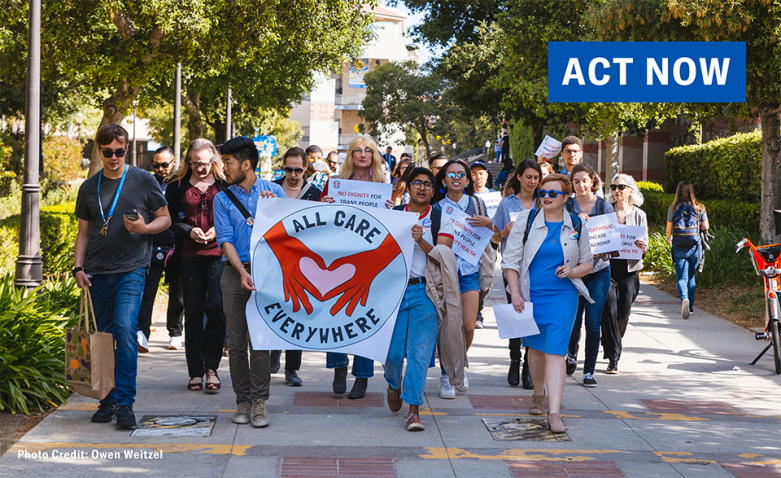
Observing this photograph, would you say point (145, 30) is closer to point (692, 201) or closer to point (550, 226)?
point (692, 201)

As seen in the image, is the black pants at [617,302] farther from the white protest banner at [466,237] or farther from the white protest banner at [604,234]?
the white protest banner at [466,237]

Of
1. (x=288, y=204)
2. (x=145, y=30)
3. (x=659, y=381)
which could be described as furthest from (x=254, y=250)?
(x=145, y=30)

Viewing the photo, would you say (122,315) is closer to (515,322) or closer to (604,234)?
(515,322)

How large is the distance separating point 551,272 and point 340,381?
205 centimetres

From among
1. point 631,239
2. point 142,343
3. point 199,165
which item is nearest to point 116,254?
point 199,165

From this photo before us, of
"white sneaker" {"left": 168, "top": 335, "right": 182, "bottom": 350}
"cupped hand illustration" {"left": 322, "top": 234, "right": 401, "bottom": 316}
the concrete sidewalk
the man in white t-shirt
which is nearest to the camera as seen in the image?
the concrete sidewalk

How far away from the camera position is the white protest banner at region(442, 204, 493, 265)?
21.7 feet

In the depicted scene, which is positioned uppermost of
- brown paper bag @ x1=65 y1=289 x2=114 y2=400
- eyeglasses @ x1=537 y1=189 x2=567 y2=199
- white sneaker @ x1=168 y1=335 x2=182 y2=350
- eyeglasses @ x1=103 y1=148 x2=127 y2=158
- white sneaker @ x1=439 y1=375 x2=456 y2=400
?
eyeglasses @ x1=103 y1=148 x2=127 y2=158

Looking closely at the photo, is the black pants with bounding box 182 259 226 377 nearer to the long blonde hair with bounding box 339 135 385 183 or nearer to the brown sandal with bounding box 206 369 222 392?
the brown sandal with bounding box 206 369 222 392

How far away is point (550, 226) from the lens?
591 centimetres

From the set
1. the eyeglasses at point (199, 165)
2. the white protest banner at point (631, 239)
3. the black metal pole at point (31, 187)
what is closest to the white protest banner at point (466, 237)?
the white protest banner at point (631, 239)

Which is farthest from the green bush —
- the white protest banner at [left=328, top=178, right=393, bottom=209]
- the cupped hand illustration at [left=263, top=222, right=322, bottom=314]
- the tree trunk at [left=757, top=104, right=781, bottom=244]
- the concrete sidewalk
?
the tree trunk at [left=757, top=104, right=781, bottom=244]

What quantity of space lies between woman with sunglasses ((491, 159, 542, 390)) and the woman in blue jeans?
37cm

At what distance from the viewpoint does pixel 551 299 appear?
19.1ft
